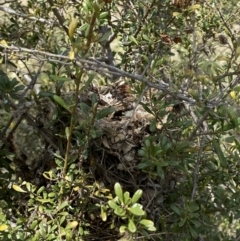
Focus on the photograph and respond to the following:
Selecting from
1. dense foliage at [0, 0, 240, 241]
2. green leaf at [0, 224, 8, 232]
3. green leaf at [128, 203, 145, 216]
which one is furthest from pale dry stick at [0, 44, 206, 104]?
green leaf at [0, 224, 8, 232]

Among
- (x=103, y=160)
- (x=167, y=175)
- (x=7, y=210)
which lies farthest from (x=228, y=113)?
(x=7, y=210)

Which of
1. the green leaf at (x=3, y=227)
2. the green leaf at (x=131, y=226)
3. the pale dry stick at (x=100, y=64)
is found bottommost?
the green leaf at (x=3, y=227)

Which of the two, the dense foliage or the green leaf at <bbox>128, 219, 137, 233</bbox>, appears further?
the dense foliage

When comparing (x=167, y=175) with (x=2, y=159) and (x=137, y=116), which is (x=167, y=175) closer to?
(x=137, y=116)

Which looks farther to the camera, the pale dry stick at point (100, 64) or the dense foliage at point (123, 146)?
the dense foliage at point (123, 146)

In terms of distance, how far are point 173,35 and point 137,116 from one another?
34 centimetres

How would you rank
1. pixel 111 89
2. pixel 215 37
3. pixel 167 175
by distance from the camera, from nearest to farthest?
1. pixel 167 175
2. pixel 111 89
3. pixel 215 37

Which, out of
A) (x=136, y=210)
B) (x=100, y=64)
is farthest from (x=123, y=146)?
(x=100, y=64)

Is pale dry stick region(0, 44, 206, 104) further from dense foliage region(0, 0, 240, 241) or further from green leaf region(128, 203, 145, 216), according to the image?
green leaf region(128, 203, 145, 216)

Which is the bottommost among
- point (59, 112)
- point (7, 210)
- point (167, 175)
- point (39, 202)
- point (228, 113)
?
point (7, 210)

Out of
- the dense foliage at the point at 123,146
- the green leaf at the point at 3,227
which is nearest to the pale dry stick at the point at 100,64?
the dense foliage at the point at 123,146

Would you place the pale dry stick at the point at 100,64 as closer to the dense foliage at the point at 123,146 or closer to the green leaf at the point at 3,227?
the dense foliage at the point at 123,146

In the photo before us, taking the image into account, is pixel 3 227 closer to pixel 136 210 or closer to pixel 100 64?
pixel 136 210

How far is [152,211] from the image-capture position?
175 cm
